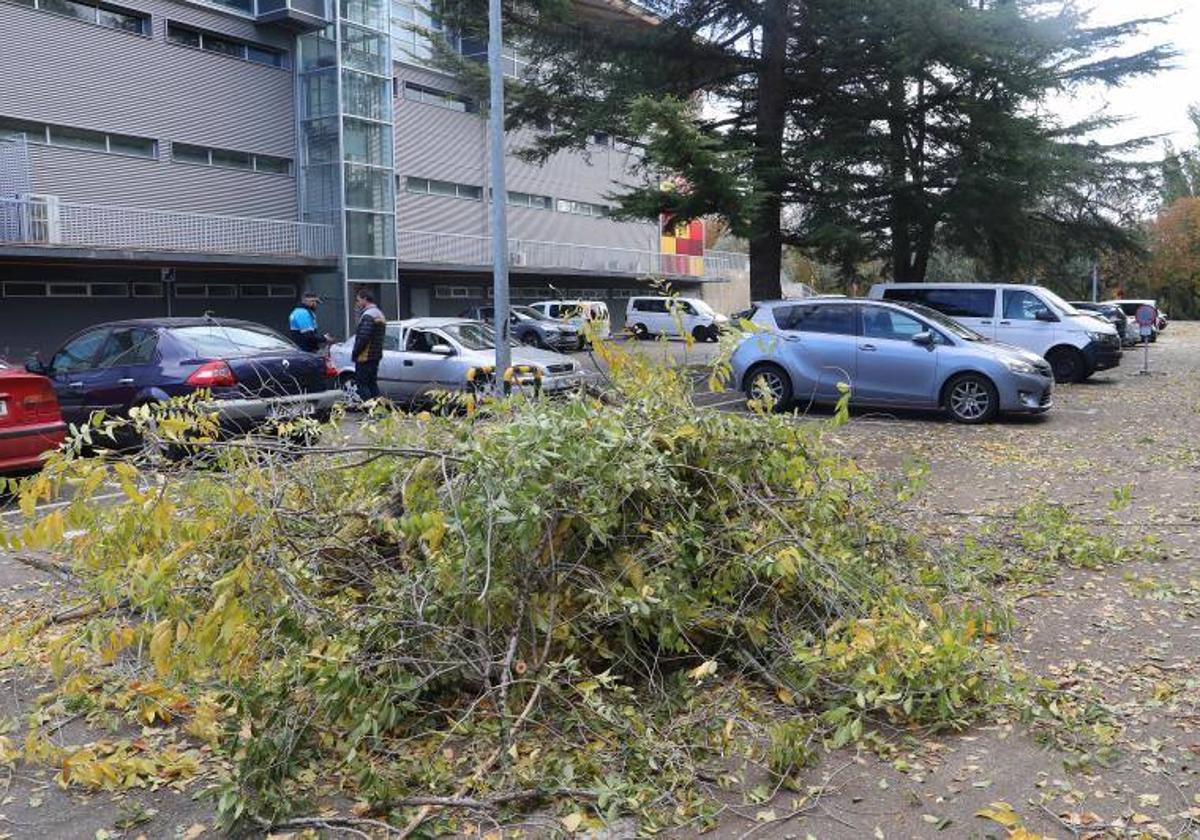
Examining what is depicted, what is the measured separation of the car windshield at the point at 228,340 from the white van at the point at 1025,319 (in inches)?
481

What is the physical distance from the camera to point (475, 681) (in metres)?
4.15

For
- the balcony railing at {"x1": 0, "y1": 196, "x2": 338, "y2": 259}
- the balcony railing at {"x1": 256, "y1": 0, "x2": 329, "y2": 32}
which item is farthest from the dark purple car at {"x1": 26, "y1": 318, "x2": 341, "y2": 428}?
the balcony railing at {"x1": 256, "y1": 0, "x2": 329, "y2": 32}

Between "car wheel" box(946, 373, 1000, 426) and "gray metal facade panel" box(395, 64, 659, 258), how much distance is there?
1879 centimetres

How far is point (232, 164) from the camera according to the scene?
98.9 ft

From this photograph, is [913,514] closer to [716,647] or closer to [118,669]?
[716,647]

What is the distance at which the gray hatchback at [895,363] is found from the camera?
13.4 meters

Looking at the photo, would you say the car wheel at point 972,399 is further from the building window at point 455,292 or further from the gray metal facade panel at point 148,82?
the building window at point 455,292

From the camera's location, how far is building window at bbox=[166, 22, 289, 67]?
28.8 metres

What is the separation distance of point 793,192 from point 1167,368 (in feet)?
34.6

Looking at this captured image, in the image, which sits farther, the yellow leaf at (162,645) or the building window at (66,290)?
the building window at (66,290)

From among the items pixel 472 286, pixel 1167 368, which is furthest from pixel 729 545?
pixel 472 286

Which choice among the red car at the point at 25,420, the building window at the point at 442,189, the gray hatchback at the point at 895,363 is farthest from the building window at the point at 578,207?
the red car at the point at 25,420

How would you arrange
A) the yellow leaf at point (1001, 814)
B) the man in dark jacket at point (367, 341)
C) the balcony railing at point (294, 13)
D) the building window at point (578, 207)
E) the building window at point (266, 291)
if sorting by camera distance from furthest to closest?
the building window at point (578, 207) → the building window at point (266, 291) → the balcony railing at point (294, 13) → the man in dark jacket at point (367, 341) → the yellow leaf at point (1001, 814)

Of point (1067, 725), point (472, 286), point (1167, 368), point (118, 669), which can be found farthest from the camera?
point (472, 286)
